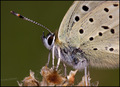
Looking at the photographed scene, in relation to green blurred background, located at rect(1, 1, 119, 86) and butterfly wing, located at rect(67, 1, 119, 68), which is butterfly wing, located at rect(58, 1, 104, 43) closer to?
butterfly wing, located at rect(67, 1, 119, 68)

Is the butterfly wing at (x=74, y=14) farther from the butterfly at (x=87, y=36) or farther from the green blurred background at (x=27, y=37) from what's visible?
the green blurred background at (x=27, y=37)

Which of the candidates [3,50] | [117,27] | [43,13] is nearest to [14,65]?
[3,50]

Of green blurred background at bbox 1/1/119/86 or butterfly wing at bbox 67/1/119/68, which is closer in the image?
butterfly wing at bbox 67/1/119/68

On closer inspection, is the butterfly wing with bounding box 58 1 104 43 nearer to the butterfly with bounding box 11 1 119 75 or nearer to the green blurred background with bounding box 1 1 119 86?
the butterfly with bounding box 11 1 119 75

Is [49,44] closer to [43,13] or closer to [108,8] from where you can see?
[108,8]

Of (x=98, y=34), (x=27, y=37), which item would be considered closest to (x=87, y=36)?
(x=98, y=34)

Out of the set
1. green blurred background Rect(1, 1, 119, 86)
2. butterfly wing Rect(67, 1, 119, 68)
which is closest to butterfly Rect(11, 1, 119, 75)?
butterfly wing Rect(67, 1, 119, 68)
